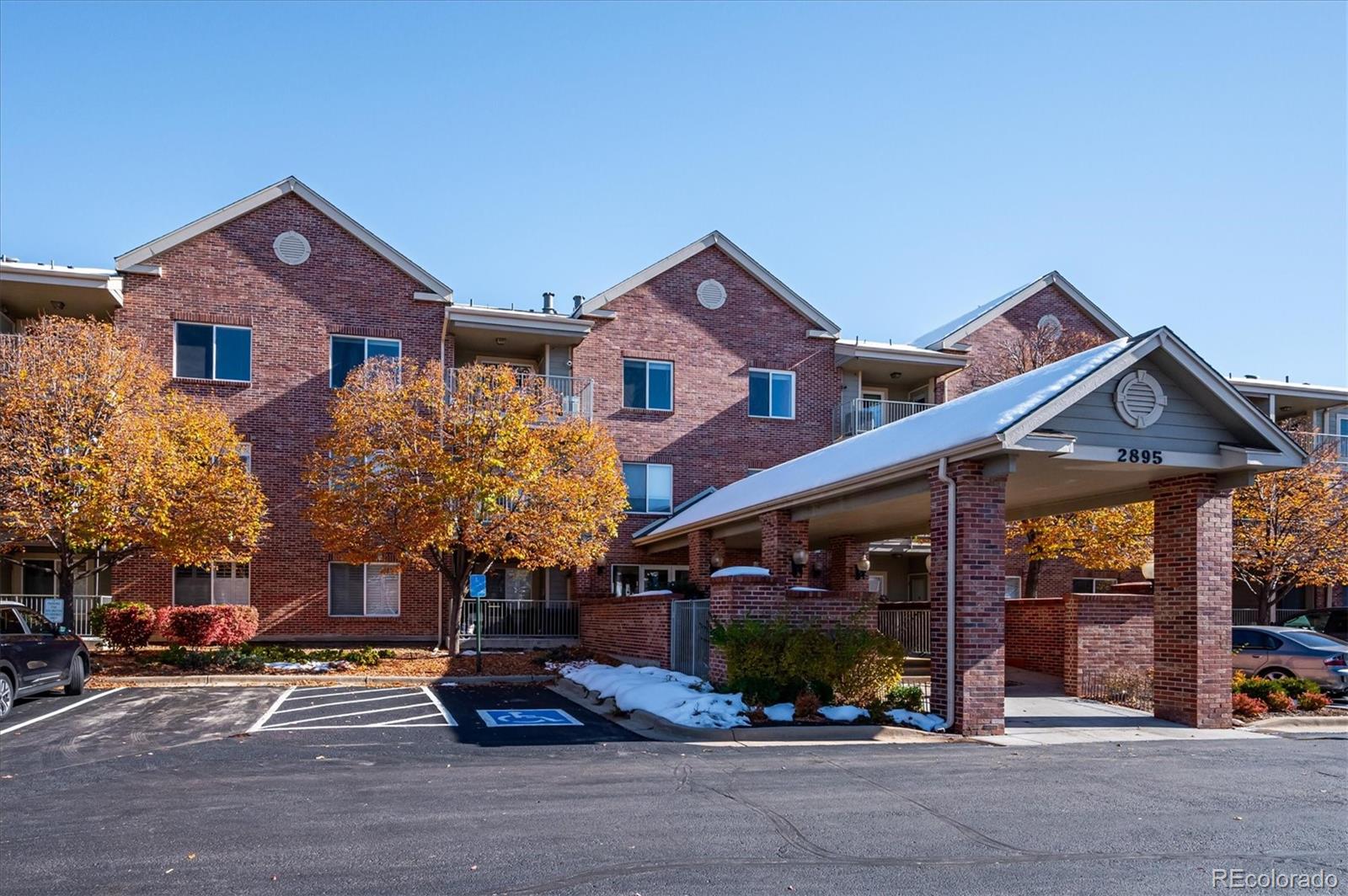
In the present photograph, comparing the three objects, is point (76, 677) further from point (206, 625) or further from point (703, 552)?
point (703, 552)

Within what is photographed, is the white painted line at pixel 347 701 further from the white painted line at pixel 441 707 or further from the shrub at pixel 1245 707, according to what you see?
the shrub at pixel 1245 707

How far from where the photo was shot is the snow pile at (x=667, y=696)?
14281 millimetres

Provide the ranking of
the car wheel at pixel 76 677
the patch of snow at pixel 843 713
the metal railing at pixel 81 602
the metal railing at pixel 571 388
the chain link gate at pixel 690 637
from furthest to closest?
the metal railing at pixel 571 388
the metal railing at pixel 81 602
the chain link gate at pixel 690 637
the car wheel at pixel 76 677
the patch of snow at pixel 843 713

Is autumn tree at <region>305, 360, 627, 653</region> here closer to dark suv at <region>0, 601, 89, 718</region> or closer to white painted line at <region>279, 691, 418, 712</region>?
white painted line at <region>279, 691, 418, 712</region>

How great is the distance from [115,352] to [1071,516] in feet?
73.0

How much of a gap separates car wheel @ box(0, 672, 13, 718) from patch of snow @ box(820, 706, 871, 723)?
10.9 m

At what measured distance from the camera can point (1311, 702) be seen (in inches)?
658

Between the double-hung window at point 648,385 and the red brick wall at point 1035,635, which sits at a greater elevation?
the double-hung window at point 648,385

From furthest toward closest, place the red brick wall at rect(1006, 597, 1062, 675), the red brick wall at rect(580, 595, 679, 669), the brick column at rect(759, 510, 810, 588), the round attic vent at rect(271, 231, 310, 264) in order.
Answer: the round attic vent at rect(271, 231, 310, 264)
the red brick wall at rect(1006, 597, 1062, 675)
the red brick wall at rect(580, 595, 679, 669)
the brick column at rect(759, 510, 810, 588)

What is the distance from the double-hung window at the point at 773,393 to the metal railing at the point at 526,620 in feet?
26.5

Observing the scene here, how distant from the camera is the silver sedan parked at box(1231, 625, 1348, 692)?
19484 mm

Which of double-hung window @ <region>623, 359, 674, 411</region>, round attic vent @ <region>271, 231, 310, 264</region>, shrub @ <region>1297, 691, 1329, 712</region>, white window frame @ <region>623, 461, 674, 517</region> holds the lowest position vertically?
shrub @ <region>1297, 691, 1329, 712</region>

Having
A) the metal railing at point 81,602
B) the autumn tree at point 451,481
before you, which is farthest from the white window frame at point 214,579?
the autumn tree at point 451,481

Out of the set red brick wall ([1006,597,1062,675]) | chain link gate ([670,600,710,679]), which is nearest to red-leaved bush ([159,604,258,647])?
chain link gate ([670,600,710,679])
